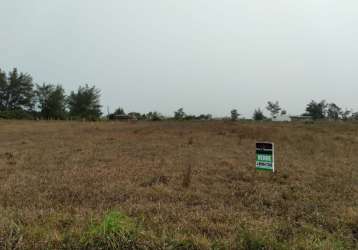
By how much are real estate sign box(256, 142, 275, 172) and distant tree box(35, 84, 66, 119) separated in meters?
44.9

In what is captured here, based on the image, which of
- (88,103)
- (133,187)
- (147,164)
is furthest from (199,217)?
(88,103)

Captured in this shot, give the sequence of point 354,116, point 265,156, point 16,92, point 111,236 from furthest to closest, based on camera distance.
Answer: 1. point 16,92
2. point 354,116
3. point 265,156
4. point 111,236

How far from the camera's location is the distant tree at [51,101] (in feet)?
152

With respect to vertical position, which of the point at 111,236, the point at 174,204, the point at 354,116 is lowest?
the point at 174,204

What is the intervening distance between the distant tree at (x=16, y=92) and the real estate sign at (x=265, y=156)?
51152 millimetres

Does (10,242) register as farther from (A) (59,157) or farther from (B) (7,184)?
(A) (59,157)

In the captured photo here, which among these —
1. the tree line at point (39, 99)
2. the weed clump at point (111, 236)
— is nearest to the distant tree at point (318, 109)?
the tree line at point (39, 99)

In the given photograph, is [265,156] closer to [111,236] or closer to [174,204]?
[174,204]

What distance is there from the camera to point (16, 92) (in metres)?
47.8

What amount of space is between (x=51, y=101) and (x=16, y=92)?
21.9 ft

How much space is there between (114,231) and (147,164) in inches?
174

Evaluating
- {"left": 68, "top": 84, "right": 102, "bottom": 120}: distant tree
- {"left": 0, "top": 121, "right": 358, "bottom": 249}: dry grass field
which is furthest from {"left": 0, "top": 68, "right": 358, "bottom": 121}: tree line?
{"left": 0, "top": 121, "right": 358, "bottom": 249}: dry grass field

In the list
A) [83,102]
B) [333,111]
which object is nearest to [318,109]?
[333,111]

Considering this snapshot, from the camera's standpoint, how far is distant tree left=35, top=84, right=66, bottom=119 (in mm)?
46384
